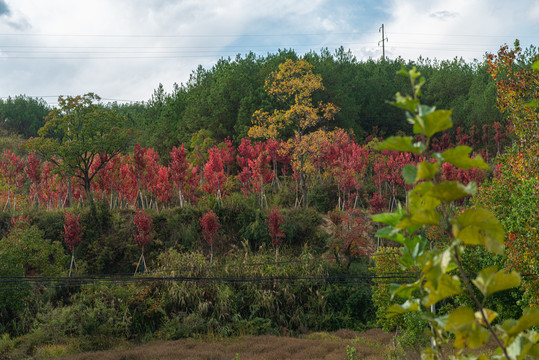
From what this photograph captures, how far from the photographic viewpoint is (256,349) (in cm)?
1002

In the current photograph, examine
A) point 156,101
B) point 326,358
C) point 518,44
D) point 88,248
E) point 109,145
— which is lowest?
point 326,358

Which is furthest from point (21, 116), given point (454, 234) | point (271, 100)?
point (454, 234)

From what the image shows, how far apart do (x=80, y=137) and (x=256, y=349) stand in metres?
11.8

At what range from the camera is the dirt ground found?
9336 millimetres

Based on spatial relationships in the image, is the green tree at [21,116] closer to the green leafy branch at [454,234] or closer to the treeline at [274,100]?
the treeline at [274,100]

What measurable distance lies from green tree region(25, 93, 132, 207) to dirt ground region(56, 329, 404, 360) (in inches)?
312

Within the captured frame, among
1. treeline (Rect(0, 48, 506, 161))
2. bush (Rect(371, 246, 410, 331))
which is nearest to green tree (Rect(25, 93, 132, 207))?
treeline (Rect(0, 48, 506, 161))

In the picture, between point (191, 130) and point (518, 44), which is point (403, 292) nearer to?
point (518, 44)

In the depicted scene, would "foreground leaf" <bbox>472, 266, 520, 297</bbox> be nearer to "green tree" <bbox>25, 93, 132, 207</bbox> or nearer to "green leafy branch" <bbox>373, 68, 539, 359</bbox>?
"green leafy branch" <bbox>373, 68, 539, 359</bbox>

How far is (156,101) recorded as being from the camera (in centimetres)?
3656

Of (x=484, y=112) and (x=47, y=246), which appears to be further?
(x=484, y=112)

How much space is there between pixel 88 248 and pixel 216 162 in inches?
225

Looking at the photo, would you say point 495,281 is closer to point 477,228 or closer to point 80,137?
point 477,228

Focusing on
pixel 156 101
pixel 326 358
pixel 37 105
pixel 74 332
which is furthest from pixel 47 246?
pixel 37 105
